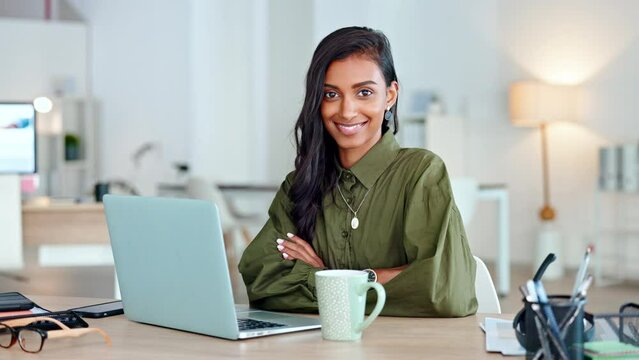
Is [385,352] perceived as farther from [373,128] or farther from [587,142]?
[587,142]

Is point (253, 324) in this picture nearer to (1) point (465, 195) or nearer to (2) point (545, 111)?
(1) point (465, 195)

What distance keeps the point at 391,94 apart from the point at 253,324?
1.99 ft

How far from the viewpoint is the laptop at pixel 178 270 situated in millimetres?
1390

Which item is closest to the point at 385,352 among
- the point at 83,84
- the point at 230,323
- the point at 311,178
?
the point at 230,323

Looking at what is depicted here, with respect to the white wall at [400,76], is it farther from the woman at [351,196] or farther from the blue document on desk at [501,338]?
the blue document on desk at [501,338]

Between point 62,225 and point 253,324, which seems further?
point 62,225

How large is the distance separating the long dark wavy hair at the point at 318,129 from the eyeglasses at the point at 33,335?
557mm

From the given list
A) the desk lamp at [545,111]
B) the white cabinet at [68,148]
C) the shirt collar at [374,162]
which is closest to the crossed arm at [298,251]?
the shirt collar at [374,162]

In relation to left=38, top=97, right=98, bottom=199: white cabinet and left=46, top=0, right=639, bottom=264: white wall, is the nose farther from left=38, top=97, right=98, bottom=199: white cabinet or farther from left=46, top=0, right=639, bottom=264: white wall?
left=38, top=97, right=98, bottom=199: white cabinet

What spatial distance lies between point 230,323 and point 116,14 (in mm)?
7753

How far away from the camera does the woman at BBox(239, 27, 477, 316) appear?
1714 millimetres

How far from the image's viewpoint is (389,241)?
1.80 meters

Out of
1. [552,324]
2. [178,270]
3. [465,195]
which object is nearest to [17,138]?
[465,195]

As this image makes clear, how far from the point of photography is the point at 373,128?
6.06 ft
